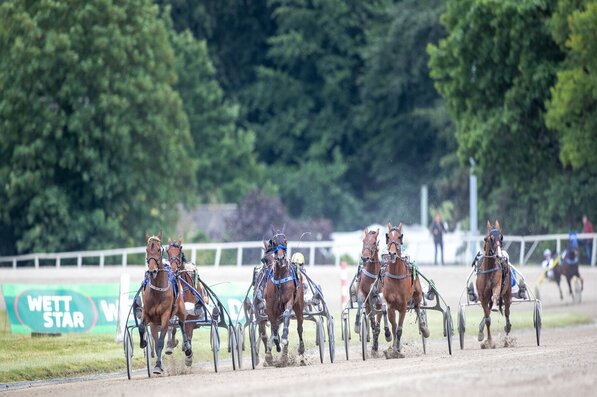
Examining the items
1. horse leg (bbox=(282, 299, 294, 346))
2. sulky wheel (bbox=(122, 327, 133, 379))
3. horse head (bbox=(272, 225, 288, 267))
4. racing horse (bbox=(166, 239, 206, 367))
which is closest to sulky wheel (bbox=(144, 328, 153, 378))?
sulky wheel (bbox=(122, 327, 133, 379))

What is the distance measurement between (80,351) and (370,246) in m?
4.96

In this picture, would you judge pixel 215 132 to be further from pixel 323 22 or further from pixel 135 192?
pixel 135 192

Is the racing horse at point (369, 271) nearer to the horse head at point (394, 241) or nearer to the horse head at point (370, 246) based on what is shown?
the horse head at point (370, 246)

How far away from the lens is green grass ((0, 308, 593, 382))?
22.7m

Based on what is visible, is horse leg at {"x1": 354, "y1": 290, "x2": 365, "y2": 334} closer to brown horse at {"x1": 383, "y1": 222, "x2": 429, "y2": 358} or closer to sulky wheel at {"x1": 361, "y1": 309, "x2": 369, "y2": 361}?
sulky wheel at {"x1": 361, "y1": 309, "x2": 369, "y2": 361}

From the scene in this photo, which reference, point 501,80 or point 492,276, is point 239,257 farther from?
point 492,276

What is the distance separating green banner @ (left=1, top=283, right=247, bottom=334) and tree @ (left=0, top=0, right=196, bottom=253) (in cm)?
2212

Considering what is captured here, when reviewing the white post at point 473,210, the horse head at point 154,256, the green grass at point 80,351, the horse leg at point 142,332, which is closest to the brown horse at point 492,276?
the green grass at point 80,351

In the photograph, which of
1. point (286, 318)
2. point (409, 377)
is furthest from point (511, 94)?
point (409, 377)

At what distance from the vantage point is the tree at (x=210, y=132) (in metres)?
64.2

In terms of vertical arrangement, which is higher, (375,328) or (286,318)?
(286,318)

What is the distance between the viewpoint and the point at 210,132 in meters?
65.1

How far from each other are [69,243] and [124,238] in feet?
5.88

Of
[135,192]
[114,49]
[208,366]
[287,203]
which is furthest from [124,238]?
[208,366]
